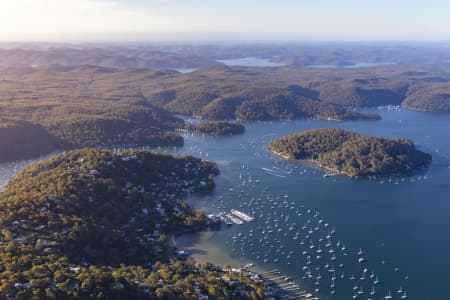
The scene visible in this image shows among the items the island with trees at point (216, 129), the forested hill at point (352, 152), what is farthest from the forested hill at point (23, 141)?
the forested hill at point (352, 152)

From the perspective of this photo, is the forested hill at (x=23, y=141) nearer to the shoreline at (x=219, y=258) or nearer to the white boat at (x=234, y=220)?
the white boat at (x=234, y=220)

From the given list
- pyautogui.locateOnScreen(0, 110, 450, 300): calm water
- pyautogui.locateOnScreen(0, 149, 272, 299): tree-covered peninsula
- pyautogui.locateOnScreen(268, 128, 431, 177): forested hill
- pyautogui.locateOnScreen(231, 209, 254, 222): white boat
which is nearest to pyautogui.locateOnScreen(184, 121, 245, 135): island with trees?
pyautogui.locateOnScreen(0, 110, 450, 300): calm water

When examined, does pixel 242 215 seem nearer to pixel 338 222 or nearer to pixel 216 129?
pixel 338 222

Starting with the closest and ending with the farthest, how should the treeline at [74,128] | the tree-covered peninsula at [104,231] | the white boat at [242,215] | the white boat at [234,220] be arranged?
the tree-covered peninsula at [104,231]
the white boat at [234,220]
the white boat at [242,215]
the treeline at [74,128]

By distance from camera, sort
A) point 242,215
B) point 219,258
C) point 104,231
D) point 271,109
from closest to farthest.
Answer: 1. point 104,231
2. point 219,258
3. point 242,215
4. point 271,109

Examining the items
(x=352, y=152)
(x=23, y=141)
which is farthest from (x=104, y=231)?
(x=23, y=141)
